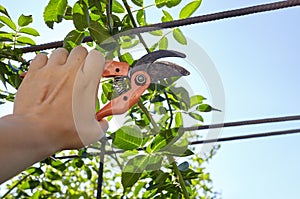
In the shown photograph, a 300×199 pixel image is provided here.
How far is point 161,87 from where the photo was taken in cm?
92

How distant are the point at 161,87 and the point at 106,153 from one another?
0.15 meters

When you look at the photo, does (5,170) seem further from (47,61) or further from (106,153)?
(106,153)

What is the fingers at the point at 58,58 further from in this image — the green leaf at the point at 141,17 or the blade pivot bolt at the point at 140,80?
the green leaf at the point at 141,17

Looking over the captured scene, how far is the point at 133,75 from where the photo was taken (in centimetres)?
66

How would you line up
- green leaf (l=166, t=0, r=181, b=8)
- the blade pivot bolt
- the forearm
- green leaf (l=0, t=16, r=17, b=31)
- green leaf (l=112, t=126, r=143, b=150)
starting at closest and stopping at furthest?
the forearm → the blade pivot bolt → green leaf (l=112, t=126, r=143, b=150) → green leaf (l=166, t=0, r=181, b=8) → green leaf (l=0, t=16, r=17, b=31)

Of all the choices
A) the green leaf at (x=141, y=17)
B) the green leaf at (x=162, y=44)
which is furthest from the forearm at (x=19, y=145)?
the green leaf at (x=141, y=17)

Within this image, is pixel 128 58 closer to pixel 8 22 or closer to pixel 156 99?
pixel 156 99

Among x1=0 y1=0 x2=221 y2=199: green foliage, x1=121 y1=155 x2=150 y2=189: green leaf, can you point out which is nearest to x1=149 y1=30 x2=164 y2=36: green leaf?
x1=0 y1=0 x2=221 y2=199: green foliage

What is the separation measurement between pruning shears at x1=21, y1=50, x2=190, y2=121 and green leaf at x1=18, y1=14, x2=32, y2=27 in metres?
0.37

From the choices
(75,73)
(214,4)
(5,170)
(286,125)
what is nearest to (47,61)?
(75,73)

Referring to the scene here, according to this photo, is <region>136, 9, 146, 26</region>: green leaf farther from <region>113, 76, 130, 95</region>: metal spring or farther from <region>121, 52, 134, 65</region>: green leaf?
<region>113, 76, 130, 95</region>: metal spring

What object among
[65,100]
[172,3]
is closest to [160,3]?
[172,3]

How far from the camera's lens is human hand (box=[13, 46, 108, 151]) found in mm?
583

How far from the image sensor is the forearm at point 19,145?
0.54 metres
